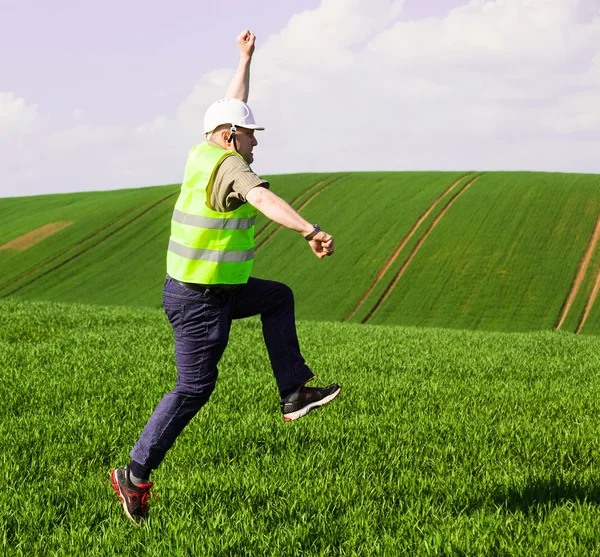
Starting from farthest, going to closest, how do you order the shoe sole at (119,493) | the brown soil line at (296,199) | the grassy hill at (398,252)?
the brown soil line at (296,199) < the grassy hill at (398,252) < the shoe sole at (119,493)

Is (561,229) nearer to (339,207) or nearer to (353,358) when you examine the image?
(339,207)

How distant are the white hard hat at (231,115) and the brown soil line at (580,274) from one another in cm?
4005

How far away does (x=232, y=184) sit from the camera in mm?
4902

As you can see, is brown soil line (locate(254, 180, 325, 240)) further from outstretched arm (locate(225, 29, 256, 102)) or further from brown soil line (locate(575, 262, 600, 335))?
outstretched arm (locate(225, 29, 256, 102))

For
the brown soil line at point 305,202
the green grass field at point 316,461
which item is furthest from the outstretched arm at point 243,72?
the brown soil line at point 305,202

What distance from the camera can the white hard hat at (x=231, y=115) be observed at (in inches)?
204

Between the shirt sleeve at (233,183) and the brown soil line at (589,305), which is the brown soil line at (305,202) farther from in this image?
the shirt sleeve at (233,183)

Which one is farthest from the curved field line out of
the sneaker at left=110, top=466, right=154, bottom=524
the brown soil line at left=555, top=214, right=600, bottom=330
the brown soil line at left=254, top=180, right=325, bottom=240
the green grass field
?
the sneaker at left=110, top=466, right=154, bottom=524

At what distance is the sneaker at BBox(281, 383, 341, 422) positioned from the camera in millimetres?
6000

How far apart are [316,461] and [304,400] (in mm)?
752

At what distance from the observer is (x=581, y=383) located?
11.2 metres

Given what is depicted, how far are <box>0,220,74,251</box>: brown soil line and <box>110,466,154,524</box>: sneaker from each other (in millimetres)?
62726

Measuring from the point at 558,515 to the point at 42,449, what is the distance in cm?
473

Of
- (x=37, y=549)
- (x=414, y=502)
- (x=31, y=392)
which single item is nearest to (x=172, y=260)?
(x=37, y=549)
